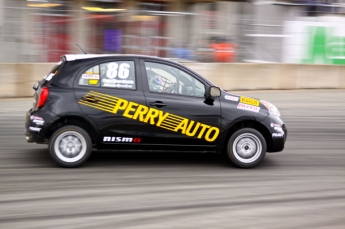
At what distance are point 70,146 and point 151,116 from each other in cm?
116

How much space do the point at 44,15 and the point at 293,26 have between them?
24.9 ft

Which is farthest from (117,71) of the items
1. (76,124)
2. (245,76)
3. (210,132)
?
(245,76)

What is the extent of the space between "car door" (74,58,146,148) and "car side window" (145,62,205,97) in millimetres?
185

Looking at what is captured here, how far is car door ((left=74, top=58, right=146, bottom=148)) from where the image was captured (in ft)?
27.4

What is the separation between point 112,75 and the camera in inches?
333

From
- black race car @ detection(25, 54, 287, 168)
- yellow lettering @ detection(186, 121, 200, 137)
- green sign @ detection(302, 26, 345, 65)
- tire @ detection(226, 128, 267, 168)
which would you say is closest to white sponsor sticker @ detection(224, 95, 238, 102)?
black race car @ detection(25, 54, 287, 168)

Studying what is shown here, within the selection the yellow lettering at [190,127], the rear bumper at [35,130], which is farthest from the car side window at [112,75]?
the yellow lettering at [190,127]

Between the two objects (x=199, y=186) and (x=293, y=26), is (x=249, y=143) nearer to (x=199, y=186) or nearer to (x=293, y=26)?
(x=199, y=186)

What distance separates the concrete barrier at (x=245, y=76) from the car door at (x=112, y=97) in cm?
734

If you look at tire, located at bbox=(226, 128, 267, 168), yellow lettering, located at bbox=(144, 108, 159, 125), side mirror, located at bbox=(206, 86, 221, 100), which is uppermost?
side mirror, located at bbox=(206, 86, 221, 100)

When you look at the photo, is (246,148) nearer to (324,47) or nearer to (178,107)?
(178,107)

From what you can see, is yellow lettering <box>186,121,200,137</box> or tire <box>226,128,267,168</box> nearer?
yellow lettering <box>186,121,200,137</box>

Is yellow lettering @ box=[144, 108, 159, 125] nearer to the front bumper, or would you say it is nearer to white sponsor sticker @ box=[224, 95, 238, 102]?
white sponsor sticker @ box=[224, 95, 238, 102]

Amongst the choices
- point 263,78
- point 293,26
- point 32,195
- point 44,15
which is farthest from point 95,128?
point 293,26
